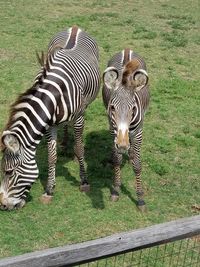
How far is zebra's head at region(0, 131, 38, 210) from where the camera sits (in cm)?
611

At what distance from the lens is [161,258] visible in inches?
228

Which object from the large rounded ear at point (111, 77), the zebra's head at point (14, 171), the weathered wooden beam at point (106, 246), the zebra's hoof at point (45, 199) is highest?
the large rounded ear at point (111, 77)

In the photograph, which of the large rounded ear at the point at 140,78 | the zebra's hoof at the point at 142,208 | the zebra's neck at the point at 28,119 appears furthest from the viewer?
the zebra's hoof at the point at 142,208

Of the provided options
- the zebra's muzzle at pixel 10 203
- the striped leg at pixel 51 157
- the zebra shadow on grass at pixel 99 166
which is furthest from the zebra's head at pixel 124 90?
the zebra's muzzle at pixel 10 203

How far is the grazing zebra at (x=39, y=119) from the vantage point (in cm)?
623

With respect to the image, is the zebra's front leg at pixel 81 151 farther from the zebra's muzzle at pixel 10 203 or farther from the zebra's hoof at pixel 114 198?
the zebra's muzzle at pixel 10 203

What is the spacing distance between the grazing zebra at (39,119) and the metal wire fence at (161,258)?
4.86 feet

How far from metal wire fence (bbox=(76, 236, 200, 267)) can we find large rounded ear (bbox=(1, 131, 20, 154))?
1.65m

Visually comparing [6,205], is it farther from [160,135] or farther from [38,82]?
[160,135]

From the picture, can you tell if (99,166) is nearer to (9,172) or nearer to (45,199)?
(45,199)

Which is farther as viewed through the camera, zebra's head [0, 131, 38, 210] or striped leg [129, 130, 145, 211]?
striped leg [129, 130, 145, 211]

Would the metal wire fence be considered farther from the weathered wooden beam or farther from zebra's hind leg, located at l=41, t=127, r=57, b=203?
the weathered wooden beam

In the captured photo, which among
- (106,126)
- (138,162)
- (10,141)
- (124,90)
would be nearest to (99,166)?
(138,162)

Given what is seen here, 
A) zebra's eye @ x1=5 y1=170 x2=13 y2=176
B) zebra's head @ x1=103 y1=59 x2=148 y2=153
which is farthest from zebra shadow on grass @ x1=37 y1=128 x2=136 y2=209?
zebra's head @ x1=103 y1=59 x2=148 y2=153
